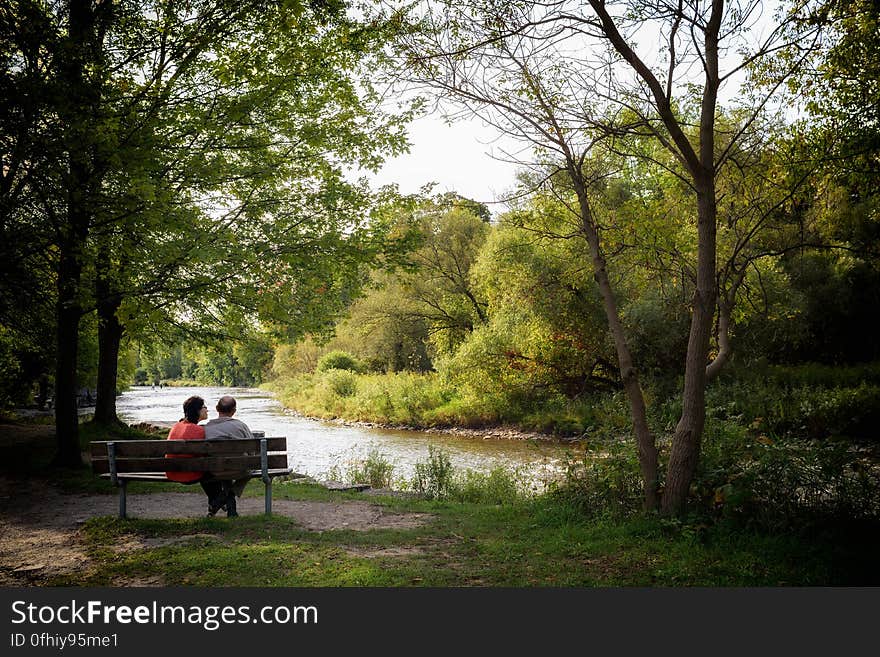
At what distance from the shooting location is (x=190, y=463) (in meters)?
6.78

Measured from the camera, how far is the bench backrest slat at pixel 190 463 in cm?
679

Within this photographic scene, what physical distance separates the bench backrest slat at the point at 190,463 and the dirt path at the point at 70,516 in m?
0.75

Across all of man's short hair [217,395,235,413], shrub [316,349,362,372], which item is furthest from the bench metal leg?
shrub [316,349,362,372]

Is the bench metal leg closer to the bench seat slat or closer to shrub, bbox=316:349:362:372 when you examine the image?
the bench seat slat

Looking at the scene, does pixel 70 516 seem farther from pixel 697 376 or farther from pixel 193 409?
pixel 697 376

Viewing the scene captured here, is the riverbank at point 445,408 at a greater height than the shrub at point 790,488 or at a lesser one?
lesser

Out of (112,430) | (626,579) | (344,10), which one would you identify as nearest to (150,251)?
(344,10)

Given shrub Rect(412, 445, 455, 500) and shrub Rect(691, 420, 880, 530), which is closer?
shrub Rect(691, 420, 880, 530)

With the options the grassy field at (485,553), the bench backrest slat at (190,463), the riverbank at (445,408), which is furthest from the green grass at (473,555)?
the riverbank at (445,408)

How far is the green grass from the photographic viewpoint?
5039 mm

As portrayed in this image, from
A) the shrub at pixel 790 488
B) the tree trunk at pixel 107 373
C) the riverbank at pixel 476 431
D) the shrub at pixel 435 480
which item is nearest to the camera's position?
the shrub at pixel 790 488

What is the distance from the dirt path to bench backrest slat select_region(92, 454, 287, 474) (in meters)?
0.75

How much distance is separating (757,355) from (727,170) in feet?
52.4

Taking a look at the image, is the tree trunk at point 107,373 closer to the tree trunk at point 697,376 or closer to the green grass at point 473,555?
the green grass at point 473,555
